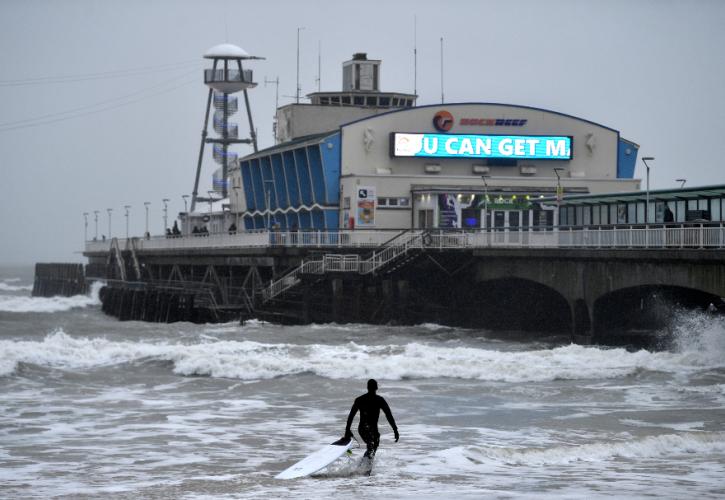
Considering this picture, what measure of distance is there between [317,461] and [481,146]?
55.0 m

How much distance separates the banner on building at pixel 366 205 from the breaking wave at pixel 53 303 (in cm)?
3304

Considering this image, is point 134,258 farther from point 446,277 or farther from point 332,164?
point 446,277

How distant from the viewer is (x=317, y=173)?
77875mm

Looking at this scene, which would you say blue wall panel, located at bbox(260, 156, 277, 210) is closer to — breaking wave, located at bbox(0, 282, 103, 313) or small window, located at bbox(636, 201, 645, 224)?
breaking wave, located at bbox(0, 282, 103, 313)

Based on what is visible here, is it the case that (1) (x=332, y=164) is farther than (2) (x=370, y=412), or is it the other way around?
(1) (x=332, y=164)

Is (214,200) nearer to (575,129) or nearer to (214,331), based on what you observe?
(575,129)

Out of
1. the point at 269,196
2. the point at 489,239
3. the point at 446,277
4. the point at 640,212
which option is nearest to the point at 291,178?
the point at 269,196

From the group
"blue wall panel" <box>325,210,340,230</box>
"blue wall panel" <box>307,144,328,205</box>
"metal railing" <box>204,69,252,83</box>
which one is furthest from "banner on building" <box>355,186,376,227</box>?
"metal railing" <box>204,69,252,83</box>

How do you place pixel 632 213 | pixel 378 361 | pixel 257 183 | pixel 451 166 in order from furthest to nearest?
pixel 257 183 < pixel 451 166 < pixel 632 213 < pixel 378 361

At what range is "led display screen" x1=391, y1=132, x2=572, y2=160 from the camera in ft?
252

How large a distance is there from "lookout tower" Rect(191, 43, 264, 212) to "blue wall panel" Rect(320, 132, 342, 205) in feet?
126

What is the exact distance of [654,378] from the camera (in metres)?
38.9

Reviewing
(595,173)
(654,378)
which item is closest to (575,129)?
(595,173)

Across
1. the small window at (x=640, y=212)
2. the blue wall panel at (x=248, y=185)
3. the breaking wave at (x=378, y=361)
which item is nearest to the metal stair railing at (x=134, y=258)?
the blue wall panel at (x=248, y=185)
